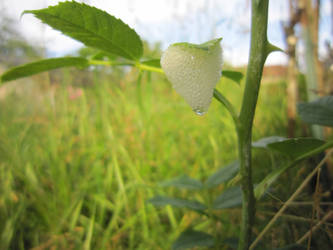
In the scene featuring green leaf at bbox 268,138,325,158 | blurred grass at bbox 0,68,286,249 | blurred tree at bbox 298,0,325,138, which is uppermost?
blurred tree at bbox 298,0,325,138

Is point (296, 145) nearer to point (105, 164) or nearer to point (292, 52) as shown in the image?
point (292, 52)

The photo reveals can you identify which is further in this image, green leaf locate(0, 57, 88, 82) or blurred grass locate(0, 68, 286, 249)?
blurred grass locate(0, 68, 286, 249)

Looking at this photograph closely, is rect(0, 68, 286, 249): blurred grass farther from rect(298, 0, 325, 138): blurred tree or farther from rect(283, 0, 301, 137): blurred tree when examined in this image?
rect(298, 0, 325, 138): blurred tree

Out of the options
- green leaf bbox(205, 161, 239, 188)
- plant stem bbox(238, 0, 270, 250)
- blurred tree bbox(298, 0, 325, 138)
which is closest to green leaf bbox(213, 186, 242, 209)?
green leaf bbox(205, 161, 239, 188)

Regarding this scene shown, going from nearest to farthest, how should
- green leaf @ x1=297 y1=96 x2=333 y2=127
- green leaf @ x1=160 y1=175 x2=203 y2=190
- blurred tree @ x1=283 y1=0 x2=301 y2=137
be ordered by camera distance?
green leaf @ x1=297 y1=96 x2=333 y2=127, green leaf @ x1=160 y1=175 x2=203 y2=190, blurred tree @ x1=283 y1=0 x2=301 y2=137

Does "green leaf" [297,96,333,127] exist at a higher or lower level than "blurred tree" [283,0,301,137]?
lower

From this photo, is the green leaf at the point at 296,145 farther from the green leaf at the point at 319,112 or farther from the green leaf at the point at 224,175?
the green leaf at the point at 224,175

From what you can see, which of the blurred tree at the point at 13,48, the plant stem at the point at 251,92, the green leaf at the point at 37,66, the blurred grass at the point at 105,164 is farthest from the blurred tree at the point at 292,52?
the blurred tree at the point at 13,48
